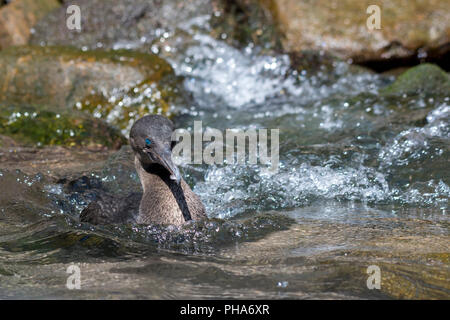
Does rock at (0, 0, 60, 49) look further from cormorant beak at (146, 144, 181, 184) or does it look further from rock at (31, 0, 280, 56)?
cormorant beak at (146, 144, 181, 184)

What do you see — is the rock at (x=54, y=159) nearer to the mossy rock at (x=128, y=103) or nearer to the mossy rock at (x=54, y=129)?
the mossy rock at (x=54, y=129)

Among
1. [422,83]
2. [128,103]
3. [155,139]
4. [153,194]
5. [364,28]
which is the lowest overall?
[153,194]

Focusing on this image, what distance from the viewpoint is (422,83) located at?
8.12 m

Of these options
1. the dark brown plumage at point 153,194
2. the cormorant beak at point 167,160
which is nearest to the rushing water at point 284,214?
the dark brown plumage at point 153,194

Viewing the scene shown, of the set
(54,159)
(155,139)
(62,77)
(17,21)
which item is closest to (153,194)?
(155,139)

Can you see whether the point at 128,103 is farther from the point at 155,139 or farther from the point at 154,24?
the point at 155,139

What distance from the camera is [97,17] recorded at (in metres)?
10.5

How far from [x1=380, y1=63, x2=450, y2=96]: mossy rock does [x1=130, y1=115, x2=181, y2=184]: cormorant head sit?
473 cm

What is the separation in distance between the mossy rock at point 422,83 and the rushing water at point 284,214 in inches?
8.8

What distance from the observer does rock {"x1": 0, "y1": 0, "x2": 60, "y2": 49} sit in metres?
10.5

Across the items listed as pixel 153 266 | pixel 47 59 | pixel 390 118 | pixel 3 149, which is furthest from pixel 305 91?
pixel 153 266

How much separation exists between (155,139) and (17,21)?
298 inches

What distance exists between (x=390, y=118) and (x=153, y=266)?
4507mm
